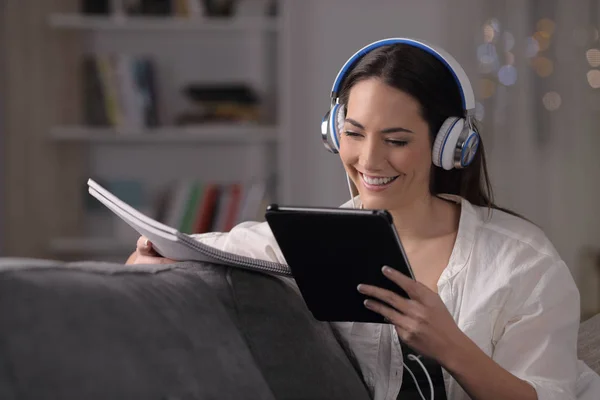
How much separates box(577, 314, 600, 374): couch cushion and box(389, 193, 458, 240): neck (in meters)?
0.30

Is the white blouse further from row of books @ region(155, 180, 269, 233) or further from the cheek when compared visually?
row of books @ region(155, 180, 269, 233)

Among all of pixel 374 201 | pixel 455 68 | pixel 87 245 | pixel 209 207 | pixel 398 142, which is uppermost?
pixel 455 68

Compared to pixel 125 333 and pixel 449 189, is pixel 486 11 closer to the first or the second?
pixel 449 189

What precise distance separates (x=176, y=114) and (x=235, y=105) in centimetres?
36

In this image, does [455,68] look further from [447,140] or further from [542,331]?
[542,331]

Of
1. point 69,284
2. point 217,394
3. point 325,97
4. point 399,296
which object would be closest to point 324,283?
point 399,296

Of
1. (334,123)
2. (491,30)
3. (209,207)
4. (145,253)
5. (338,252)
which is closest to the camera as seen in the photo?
(338,252)

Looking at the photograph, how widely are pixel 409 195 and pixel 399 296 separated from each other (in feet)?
1.43

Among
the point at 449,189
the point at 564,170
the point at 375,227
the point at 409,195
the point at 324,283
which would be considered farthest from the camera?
the point at 564,170

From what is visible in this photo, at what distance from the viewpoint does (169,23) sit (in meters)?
3.95

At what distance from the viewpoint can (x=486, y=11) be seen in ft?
13.1

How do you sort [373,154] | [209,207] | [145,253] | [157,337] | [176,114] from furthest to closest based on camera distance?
[176,114] → [209,207] → [373,154] → [145,253] → [157,337]

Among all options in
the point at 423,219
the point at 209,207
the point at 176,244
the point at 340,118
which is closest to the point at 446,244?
the point at 423,219

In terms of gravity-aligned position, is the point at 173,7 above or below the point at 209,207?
above
